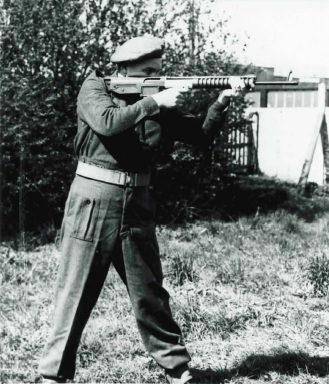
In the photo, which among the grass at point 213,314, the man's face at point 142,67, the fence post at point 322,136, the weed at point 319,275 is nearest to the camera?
the man's face at point 142,67

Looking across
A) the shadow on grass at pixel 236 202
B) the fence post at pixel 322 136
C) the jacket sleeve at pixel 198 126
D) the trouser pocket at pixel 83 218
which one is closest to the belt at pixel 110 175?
the trouser pocket at pixel 83 218

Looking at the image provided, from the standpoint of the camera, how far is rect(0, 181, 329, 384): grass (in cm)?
415

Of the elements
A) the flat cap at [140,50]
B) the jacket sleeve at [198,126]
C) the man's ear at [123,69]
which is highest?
the flat cap at [140,50]

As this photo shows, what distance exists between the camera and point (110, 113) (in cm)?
349

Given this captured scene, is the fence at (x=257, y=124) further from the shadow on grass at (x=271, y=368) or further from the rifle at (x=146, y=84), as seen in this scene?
the rifle at (x=146, y=84)

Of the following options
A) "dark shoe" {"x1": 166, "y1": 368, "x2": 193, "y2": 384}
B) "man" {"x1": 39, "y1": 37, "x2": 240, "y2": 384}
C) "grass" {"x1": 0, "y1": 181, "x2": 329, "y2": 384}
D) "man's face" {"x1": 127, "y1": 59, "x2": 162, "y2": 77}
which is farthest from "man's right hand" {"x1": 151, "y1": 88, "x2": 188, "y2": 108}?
"grass" {"x1": 0, "y1": 181, "x2": 329, "y2": 384}

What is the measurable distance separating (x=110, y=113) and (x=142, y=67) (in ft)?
1.53

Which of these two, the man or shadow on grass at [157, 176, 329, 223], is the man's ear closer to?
the man

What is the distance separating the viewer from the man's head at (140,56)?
12.2ft

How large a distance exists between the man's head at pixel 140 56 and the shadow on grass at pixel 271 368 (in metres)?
1.84

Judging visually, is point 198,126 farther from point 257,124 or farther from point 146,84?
point 257,124

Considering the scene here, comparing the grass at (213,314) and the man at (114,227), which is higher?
the man at (114,227)

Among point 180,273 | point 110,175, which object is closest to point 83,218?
point 110,175

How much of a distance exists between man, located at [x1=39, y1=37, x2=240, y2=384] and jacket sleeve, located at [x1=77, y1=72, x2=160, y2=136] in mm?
11
